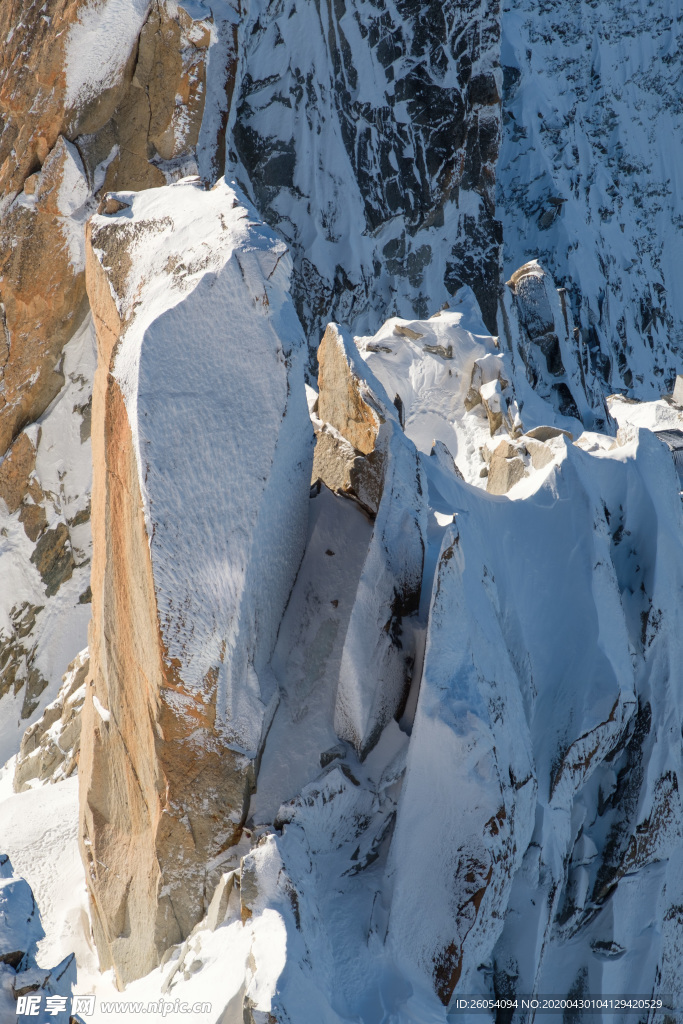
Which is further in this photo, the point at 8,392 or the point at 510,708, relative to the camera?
the point at 8,392

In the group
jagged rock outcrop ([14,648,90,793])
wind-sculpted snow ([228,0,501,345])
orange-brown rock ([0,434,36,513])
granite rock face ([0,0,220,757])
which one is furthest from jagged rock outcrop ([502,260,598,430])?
jagged rock outcrop ([14,648,90,793])

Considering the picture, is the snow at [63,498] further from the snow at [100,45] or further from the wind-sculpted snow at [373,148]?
the wind-sculpted snow at [373,148]

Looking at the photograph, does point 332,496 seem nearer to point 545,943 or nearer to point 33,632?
point 545,943

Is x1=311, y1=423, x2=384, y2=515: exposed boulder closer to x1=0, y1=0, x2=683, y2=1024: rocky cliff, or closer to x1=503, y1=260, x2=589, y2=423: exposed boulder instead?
x1=0, y1=0, x2=683, y2=1024: rocky cliff

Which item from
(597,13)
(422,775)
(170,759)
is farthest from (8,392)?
(597,13)

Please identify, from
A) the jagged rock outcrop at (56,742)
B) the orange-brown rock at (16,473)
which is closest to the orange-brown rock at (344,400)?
the jagged rock outcrop at (56,742)

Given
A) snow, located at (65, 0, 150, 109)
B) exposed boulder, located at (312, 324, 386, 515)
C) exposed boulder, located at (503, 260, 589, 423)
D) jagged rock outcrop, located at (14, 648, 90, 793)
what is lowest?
jagged rock outcrop, located at (14, 648, 90, 793)
